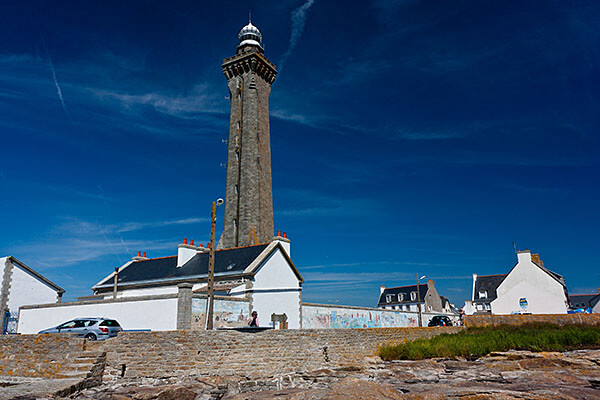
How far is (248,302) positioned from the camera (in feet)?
86.2

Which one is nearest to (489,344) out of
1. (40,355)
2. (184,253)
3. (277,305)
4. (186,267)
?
(277,305)

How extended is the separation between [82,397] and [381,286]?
67.7 meters

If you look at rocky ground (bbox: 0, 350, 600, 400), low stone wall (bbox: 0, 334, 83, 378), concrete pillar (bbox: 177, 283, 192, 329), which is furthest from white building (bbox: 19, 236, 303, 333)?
rocky ground (bbox: 0, 350, 600, 400)

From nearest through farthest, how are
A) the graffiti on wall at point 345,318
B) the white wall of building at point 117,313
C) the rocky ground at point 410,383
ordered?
the rocky ground at point 410,383 < the white wall of building at point 117,313 < the graffiti on wall at point 345,318

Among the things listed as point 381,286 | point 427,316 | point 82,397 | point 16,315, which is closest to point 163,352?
point 82,397

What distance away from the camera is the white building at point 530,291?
40.0 meters

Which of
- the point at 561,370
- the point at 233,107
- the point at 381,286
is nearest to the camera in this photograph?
the point at 561,370

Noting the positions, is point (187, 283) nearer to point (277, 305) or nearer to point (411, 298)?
point (277, 305)

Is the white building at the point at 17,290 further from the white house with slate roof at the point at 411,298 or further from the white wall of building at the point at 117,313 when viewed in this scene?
the white house with slate roof at the point at 411,298

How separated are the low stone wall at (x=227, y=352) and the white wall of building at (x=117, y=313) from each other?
20.6 feet

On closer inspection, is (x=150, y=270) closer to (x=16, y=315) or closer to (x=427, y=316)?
(x=16, y=315)

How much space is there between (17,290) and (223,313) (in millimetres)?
15792

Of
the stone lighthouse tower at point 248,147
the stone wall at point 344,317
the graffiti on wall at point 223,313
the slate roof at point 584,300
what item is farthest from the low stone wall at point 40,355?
the slate roof at point 584,300

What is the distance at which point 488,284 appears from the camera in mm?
54938
